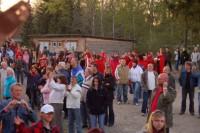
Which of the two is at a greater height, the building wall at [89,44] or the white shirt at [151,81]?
the building wall at [89,44]

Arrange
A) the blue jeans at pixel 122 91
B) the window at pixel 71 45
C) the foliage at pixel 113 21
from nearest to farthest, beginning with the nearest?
the blue jeans at pixel 122 91, the window at pixel 71 45, the foliage at pixel 113 21

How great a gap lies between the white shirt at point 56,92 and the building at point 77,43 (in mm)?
25077

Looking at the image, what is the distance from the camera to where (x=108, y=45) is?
1594 inches

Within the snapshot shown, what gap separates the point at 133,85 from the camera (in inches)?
749

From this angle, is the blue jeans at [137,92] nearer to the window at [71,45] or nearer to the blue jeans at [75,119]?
the blue jeans at [75,119]

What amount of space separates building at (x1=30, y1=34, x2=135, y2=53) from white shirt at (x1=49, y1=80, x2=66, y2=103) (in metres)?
25.1

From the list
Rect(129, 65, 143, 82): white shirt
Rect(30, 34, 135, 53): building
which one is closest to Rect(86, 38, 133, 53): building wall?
Rect(30, 34, 135, 53): building

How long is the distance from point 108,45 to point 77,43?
3868 millimetres

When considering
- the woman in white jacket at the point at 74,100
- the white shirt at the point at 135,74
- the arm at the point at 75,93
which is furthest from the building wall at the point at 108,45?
the arm at the point at 75,93

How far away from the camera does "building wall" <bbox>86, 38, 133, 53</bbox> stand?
3848 centimetres

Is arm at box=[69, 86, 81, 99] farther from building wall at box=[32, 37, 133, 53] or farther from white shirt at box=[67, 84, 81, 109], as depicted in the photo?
building wall at box=[32, 37, 133, 53]

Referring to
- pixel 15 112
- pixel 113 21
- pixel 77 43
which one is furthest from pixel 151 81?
pixel 113 21

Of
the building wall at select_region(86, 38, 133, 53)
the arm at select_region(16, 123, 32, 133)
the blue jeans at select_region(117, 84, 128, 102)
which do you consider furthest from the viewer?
the building wall at select_region(86, 38, 133, 53)

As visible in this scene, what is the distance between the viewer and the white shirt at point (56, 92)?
11008 millimetres
